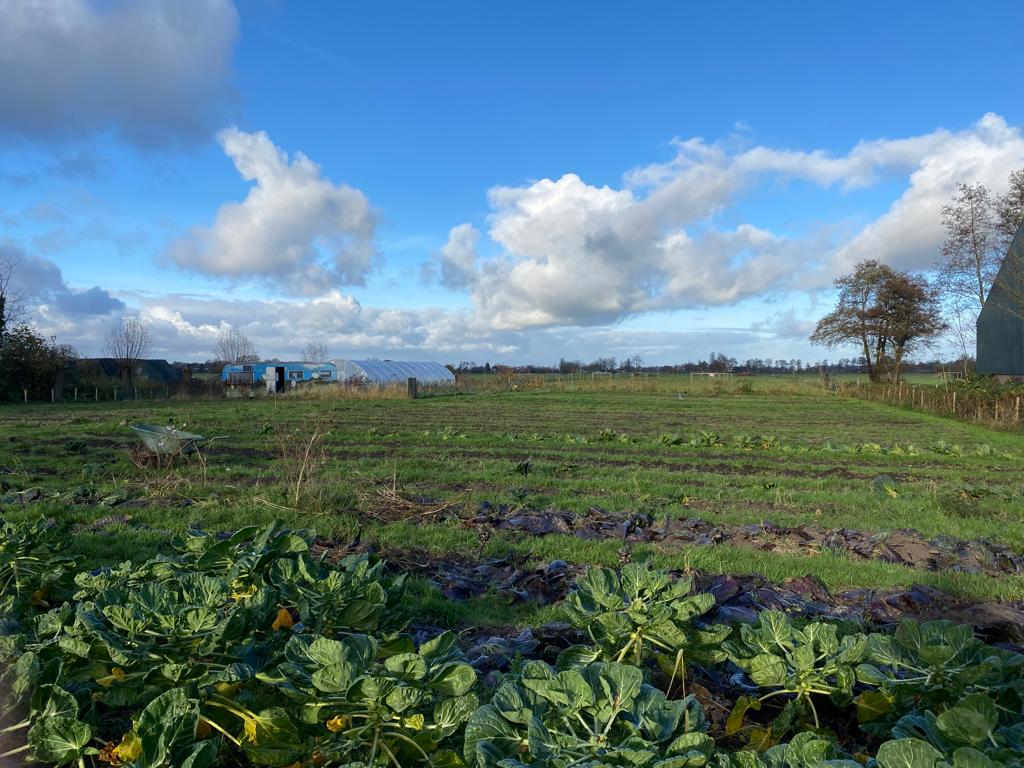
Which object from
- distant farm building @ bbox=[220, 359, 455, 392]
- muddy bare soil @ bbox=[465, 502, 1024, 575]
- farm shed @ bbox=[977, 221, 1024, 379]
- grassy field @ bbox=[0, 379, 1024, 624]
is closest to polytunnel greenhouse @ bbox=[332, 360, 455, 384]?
distant farm building @ bbox=[220, 359, 455, 392]

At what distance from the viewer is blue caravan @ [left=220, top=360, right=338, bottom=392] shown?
146 feet

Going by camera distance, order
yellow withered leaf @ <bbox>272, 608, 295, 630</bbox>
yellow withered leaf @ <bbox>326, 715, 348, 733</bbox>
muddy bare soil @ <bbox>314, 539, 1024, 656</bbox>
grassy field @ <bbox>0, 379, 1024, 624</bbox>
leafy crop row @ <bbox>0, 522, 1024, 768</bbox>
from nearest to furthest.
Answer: leafy crop row @ <bbox>0, 522, 1024, 768</bbox> → yellow withered leaf @ <bbox>326, 715, 348, 733</bbox> → yellow withered leaf @ <bbox>272, 608, 295, 630</bbox> → muddy bare soil @ <bbox>314, 539, 1024, 656</bbox> → grassy field @ <bbox>0, 379, 1024, 624</bbox>

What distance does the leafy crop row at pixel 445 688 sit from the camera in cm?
169

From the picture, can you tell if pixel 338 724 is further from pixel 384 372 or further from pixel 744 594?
pixel 384 372

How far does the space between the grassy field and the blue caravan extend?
25.8m

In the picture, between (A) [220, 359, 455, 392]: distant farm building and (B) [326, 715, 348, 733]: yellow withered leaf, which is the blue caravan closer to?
(A) [220, 359, 455, 392]: distant farm building

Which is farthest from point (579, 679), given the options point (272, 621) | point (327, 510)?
point (327, 510)

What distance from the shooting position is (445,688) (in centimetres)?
201

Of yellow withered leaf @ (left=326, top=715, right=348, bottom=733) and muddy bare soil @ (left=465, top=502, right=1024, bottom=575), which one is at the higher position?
yellow withered leaf @ (left=326, top=715, right=348, bottom=733)

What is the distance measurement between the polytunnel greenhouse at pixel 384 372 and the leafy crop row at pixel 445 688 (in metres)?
37.4

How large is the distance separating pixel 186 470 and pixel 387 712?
9.09 meters

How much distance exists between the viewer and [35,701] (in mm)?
2096

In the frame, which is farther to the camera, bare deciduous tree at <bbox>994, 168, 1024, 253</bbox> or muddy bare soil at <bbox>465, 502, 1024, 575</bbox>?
bare deciduous tree at <bbox>994, 168, 1024, 253</bbox>

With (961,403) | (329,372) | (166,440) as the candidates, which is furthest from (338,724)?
(329,372)
